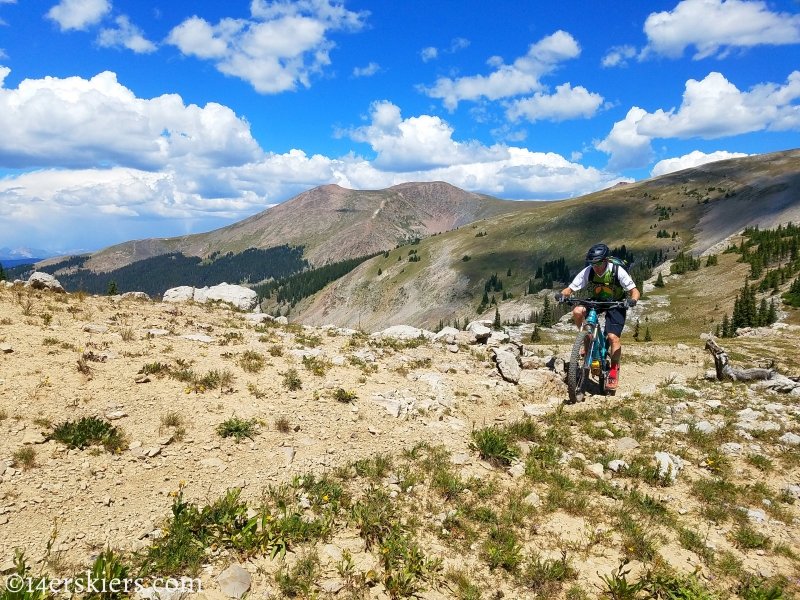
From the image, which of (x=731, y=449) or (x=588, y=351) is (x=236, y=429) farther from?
(x=731, y=449)

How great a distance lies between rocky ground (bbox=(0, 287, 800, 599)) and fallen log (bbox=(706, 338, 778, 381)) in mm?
995

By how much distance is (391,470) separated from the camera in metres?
8.02

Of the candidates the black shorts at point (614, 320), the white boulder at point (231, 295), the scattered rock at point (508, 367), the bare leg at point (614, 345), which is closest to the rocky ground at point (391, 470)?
the scattered rock at point (508, 367)

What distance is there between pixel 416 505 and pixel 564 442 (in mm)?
4314

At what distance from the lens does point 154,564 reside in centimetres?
525

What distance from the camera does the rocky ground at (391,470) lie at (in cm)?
563

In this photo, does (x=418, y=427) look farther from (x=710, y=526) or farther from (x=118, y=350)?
(x=118, y=350)

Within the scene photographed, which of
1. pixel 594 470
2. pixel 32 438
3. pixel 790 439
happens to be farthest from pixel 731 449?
pixel 32 438

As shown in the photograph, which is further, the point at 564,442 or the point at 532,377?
the point at 532,377

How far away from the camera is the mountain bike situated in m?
11.6

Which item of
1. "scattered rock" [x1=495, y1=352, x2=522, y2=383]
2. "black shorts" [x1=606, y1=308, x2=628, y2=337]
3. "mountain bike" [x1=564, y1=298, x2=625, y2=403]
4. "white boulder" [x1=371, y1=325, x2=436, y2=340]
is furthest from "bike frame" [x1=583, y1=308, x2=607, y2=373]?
"white boulder" [x1=371, y1=325, x2=436, y2=340]

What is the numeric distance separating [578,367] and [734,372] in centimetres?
733

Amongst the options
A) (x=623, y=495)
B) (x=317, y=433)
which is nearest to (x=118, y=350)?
(x=317, y=433)

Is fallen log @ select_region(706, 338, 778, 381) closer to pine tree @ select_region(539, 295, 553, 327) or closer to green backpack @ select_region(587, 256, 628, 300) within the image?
green backpack @ select_region(587, 256, 628, 300)
